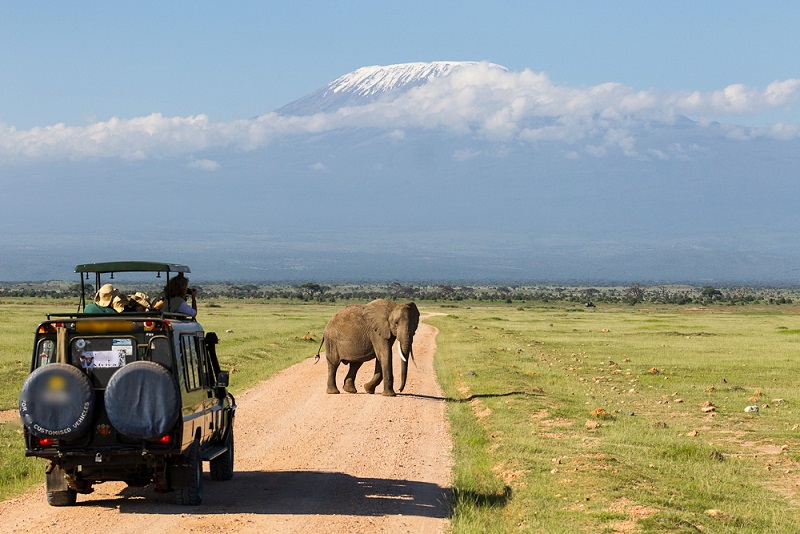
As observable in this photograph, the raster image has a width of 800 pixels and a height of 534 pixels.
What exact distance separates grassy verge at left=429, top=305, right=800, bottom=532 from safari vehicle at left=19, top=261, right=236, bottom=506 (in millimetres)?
3619

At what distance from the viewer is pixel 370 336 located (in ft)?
96.2

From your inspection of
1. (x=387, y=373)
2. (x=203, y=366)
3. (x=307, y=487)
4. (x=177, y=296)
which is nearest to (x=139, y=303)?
(x=203, y=366)

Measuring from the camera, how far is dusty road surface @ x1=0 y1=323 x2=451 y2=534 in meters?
13.0

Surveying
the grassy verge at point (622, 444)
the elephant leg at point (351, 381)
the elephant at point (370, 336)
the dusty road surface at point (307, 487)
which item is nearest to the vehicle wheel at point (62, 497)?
the dusty road surface at point (307, 487)

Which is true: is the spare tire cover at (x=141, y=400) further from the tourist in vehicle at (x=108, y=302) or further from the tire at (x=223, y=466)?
the tire at (x=223, y=466)

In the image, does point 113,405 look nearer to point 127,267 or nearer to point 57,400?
point 57,400

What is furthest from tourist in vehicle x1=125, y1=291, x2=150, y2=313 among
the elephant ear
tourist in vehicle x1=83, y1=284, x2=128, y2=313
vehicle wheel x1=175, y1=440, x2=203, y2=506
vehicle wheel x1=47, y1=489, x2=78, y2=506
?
the elephant ear

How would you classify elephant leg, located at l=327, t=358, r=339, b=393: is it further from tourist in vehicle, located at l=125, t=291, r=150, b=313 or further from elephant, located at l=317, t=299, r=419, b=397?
tourist in vehicle, located at l=125, t=291, r=150, b=313

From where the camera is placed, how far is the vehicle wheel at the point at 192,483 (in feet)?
44.8

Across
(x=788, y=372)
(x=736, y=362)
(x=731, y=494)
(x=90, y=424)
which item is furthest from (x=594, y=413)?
(x=736, y=362)

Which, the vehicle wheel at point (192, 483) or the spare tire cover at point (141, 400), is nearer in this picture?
the spare tire cover at point (141, 400)

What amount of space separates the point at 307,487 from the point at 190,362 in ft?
8.78

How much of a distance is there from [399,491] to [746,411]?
12.9 m

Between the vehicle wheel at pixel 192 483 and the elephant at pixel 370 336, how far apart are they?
14.7 metres
